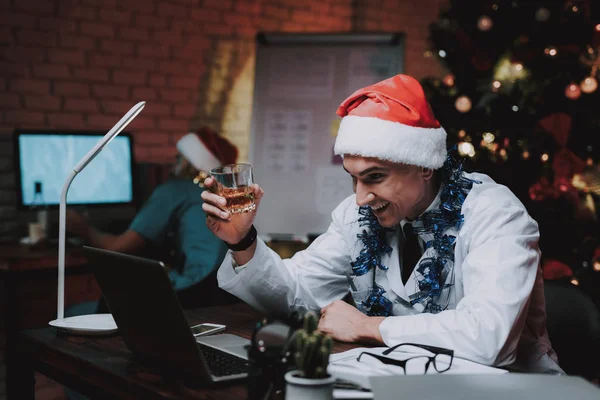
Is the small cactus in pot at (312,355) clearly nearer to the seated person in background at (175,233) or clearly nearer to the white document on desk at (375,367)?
the white document on desk at (375,367)

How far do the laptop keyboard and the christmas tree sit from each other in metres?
2.21

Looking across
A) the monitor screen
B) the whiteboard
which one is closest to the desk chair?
the whiteboard

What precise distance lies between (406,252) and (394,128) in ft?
1.17

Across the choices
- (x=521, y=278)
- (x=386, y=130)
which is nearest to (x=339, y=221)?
(x=386, y=130)

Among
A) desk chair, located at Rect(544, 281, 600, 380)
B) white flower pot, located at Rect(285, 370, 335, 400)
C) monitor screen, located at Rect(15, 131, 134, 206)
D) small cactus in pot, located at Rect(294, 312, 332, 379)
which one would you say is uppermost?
monitor screen, located at Rect(15, 131, 134, 206)

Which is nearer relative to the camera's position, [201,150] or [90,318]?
[90,318]

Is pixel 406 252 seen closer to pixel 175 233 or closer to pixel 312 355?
pixel 312 355

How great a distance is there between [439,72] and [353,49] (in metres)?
2.21

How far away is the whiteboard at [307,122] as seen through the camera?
379 cm

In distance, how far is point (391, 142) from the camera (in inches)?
64.1

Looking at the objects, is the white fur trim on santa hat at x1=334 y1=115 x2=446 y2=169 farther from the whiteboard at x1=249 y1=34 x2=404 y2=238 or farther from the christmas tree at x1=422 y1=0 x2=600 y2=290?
the whiteboard at x1=249 y1=34 x2=404 y2=238

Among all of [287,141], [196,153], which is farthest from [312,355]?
[287,141]

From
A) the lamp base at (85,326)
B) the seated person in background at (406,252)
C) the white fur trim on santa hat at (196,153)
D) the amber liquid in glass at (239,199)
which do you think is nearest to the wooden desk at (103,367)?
Result: the lamp base at (85,326)

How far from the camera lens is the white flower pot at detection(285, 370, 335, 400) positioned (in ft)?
3.10
